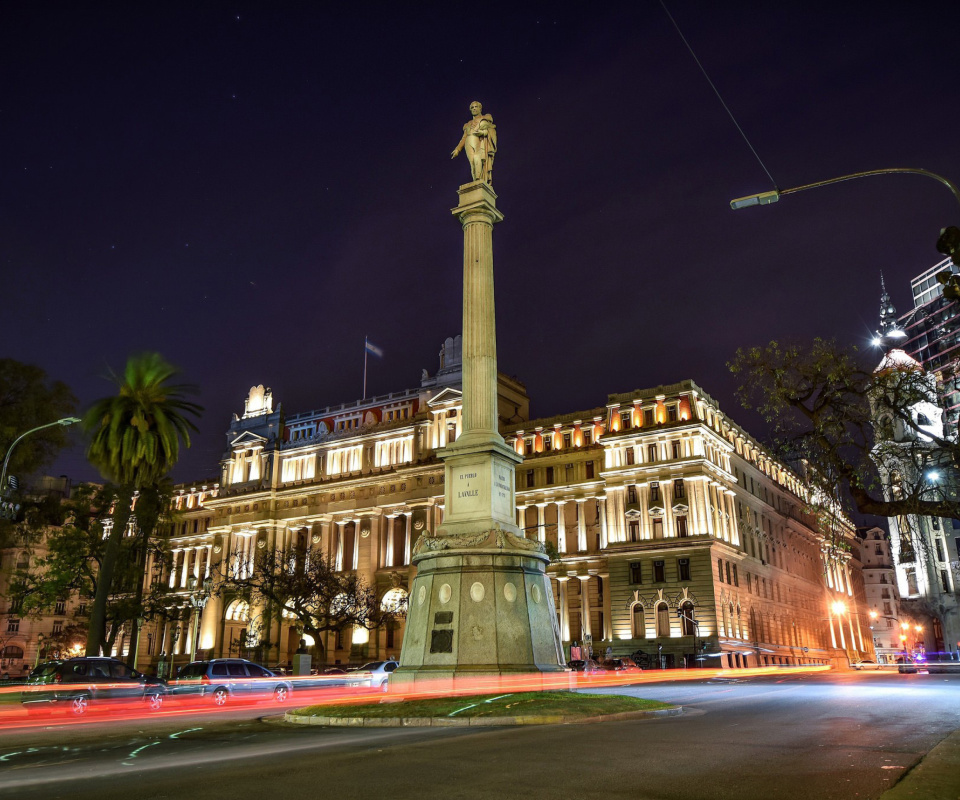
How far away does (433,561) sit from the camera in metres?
23.4

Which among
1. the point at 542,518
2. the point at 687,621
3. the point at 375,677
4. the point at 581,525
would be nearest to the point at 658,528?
the point at 687,621

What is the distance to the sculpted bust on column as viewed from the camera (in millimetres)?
28734

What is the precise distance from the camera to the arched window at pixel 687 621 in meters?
65.2

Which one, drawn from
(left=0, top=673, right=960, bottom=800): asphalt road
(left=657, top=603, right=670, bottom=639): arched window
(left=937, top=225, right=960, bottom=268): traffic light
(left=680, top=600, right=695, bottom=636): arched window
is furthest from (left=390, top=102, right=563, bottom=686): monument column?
(left=657, top=603, right=670, bottom=639): arched window

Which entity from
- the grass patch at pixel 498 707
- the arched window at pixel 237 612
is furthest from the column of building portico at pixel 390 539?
the grass patch at pixel 498 707

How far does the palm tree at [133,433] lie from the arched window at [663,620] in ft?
140

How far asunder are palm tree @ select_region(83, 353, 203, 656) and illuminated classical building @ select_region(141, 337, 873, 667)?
20451 millimetres

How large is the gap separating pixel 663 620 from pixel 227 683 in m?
44.4

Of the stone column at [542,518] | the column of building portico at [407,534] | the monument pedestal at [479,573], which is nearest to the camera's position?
the monument pedestal at [479,573]

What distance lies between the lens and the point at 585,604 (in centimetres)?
7256

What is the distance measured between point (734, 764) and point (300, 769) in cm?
567

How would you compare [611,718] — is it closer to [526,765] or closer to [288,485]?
[526,765]

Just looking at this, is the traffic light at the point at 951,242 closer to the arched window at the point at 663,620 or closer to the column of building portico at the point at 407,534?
the arched window at the point at 663,620

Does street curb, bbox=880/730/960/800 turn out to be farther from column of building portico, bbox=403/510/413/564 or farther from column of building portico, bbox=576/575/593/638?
column of building portico, bbox=403/510/413/564
